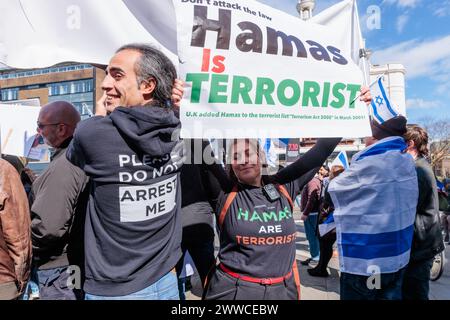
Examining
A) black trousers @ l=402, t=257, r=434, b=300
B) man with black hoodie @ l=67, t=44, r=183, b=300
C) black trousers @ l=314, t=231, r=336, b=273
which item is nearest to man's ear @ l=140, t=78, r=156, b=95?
man with black hoodie @ l=67, t=44, r=183, b=300

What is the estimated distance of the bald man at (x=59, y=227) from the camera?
5.48 feet

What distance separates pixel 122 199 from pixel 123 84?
0.51 meters

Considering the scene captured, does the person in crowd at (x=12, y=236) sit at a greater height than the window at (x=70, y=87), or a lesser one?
lesser

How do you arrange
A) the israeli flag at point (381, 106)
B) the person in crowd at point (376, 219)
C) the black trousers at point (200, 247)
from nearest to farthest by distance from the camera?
the person in crowd at point (376, 219) < the israeli flag at point (381, 106) < the black trousers at point (200, 247)

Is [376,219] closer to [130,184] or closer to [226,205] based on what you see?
[226,205]

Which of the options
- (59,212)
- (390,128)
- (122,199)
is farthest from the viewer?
(390,128)

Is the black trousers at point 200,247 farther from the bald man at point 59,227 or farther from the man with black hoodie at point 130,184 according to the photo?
the man with black hoodie at point 130,184

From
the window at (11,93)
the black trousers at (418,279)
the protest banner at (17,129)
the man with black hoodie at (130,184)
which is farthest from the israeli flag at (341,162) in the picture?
the window at (11,93)

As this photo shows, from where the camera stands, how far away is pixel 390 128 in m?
2.40

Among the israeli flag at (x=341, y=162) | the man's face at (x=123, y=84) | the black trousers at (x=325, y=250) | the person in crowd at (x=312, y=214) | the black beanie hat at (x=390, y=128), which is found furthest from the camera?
the israeli flag at (x=341, y=162)

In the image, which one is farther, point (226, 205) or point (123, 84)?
point (226, 205)

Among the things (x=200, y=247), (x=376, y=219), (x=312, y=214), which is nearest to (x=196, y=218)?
(x=200, y=247)

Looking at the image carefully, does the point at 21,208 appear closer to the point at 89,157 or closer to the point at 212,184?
the point at 89,157

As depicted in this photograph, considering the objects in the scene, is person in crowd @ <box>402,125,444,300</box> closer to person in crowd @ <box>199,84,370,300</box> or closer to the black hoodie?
person in crowd @ <box>199,84,370,300</box>
